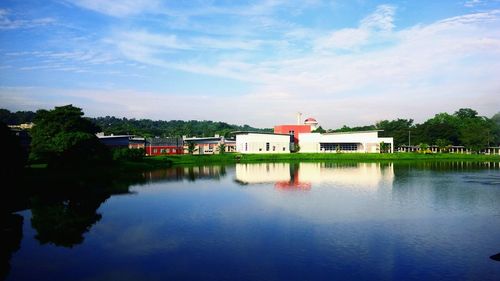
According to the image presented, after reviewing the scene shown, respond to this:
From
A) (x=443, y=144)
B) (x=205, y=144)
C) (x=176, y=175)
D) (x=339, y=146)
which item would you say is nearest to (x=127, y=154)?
(x=176, y=175)

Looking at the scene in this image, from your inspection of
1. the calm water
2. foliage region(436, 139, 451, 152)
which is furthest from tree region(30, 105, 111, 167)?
foliage region(436, 139, 451, 152)

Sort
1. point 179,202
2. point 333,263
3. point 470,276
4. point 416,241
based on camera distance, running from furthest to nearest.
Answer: point 179,202 → point 416,241 → point 333,263 → point 470,276

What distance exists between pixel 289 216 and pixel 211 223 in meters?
3.93

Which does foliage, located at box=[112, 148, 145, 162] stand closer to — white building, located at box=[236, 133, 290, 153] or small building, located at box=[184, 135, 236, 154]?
small building, located at box=[184, 135, 236, 154]

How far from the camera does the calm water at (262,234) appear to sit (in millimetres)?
12758

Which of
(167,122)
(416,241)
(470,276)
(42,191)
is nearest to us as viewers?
(470,276)

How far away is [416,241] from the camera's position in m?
15.6

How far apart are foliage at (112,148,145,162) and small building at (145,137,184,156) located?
17034 mm

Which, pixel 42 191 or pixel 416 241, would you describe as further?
pixel 42 191

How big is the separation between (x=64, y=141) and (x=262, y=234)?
2586 cm

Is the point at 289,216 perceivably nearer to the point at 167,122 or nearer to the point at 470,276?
the point at 470,276

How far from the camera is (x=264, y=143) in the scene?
220ft

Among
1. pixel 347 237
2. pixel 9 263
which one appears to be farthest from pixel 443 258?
pixel 9 263

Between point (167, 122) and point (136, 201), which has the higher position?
point (167, 122)
